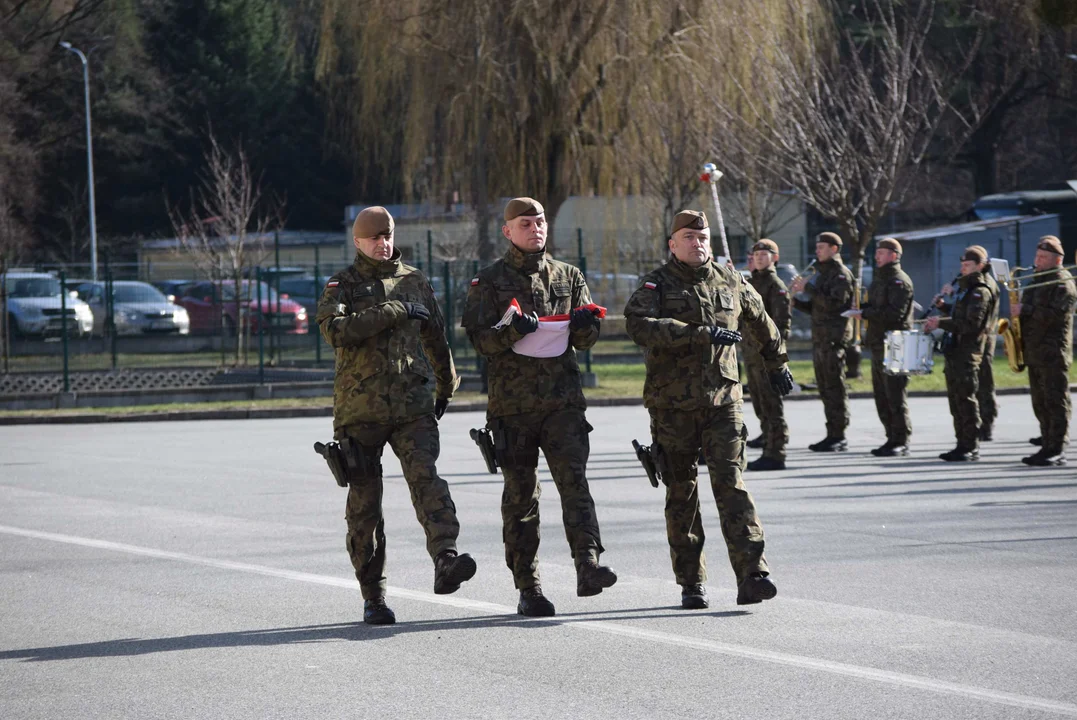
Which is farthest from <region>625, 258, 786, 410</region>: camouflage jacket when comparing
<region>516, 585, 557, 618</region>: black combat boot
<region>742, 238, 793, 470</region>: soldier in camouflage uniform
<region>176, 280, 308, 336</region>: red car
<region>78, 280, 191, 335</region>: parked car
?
<region>78, 280, 191, 335</region>: parked car

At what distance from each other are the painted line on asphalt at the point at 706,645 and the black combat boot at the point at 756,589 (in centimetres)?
54

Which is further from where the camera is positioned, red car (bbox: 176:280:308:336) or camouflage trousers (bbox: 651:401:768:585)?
red car (bbox: 176:280:308:336)

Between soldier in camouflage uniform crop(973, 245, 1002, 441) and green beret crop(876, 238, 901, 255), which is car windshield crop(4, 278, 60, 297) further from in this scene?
soldier in camouflage uniform crop(973, 245, 1002, 441)

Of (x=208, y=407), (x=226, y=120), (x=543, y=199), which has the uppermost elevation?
(x=226, y=120)

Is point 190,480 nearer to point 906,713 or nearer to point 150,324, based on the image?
point 906,713

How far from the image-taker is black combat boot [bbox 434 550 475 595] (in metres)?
6.88

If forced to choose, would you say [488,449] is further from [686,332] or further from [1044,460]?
[1044,460]

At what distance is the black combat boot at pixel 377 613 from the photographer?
7219 mm

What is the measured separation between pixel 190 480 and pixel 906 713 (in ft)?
30.2

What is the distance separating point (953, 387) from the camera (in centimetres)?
1392

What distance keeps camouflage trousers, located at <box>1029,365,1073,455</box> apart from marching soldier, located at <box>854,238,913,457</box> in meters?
1.35

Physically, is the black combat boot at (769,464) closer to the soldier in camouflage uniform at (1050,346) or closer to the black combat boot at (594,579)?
the soldier in camouflage uniform at (1050,346)

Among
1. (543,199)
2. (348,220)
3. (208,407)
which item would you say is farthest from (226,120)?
(208,407)

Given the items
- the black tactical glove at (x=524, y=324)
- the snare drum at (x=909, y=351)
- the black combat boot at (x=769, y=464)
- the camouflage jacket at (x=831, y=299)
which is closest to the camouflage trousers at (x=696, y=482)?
the black tactical glove at (x=524, y=324)
